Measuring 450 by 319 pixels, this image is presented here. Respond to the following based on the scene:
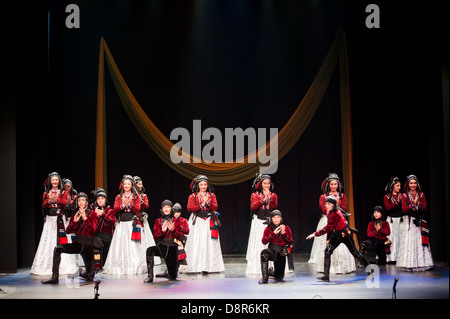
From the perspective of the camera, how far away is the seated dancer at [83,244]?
7.01 metres

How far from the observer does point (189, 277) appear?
752 cm

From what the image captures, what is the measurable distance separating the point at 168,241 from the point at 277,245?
1.41 metres

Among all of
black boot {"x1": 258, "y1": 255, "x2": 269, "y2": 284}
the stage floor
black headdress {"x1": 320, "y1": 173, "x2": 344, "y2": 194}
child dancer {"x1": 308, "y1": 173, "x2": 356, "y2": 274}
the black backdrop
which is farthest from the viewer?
the black backdrop

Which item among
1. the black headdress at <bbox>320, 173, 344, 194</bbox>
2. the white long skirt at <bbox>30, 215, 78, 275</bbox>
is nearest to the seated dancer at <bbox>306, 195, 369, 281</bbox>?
the black headdress at <bbox>320, 173, 344, 194</bbox>

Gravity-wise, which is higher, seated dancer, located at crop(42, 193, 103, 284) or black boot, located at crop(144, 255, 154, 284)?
seated dancer, located at crop(42, 193, 103, 284)

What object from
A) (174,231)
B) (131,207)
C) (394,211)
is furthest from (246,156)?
(394,211)

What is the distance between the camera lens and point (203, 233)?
793 cm

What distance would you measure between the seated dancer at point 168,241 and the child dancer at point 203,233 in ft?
1.99

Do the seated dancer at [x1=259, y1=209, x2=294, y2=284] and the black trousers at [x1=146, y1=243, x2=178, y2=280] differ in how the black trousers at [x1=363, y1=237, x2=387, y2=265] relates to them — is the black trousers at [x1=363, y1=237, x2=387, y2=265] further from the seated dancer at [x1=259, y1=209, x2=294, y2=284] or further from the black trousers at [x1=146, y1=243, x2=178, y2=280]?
the black trousers at [x1=146, y1=243, x2=178, y2=280]

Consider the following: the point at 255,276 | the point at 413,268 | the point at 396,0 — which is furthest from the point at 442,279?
the point at 396,0

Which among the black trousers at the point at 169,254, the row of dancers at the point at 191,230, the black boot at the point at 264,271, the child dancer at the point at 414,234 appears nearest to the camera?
the black boot at the point at 264,271

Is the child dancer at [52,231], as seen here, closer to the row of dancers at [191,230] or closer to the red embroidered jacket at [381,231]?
the row of dancers at [191,230]

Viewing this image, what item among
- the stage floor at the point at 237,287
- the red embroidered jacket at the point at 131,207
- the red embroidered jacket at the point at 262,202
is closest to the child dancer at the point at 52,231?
the stage floor at the point at 237,287

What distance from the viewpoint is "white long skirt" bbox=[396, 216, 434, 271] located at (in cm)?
789
